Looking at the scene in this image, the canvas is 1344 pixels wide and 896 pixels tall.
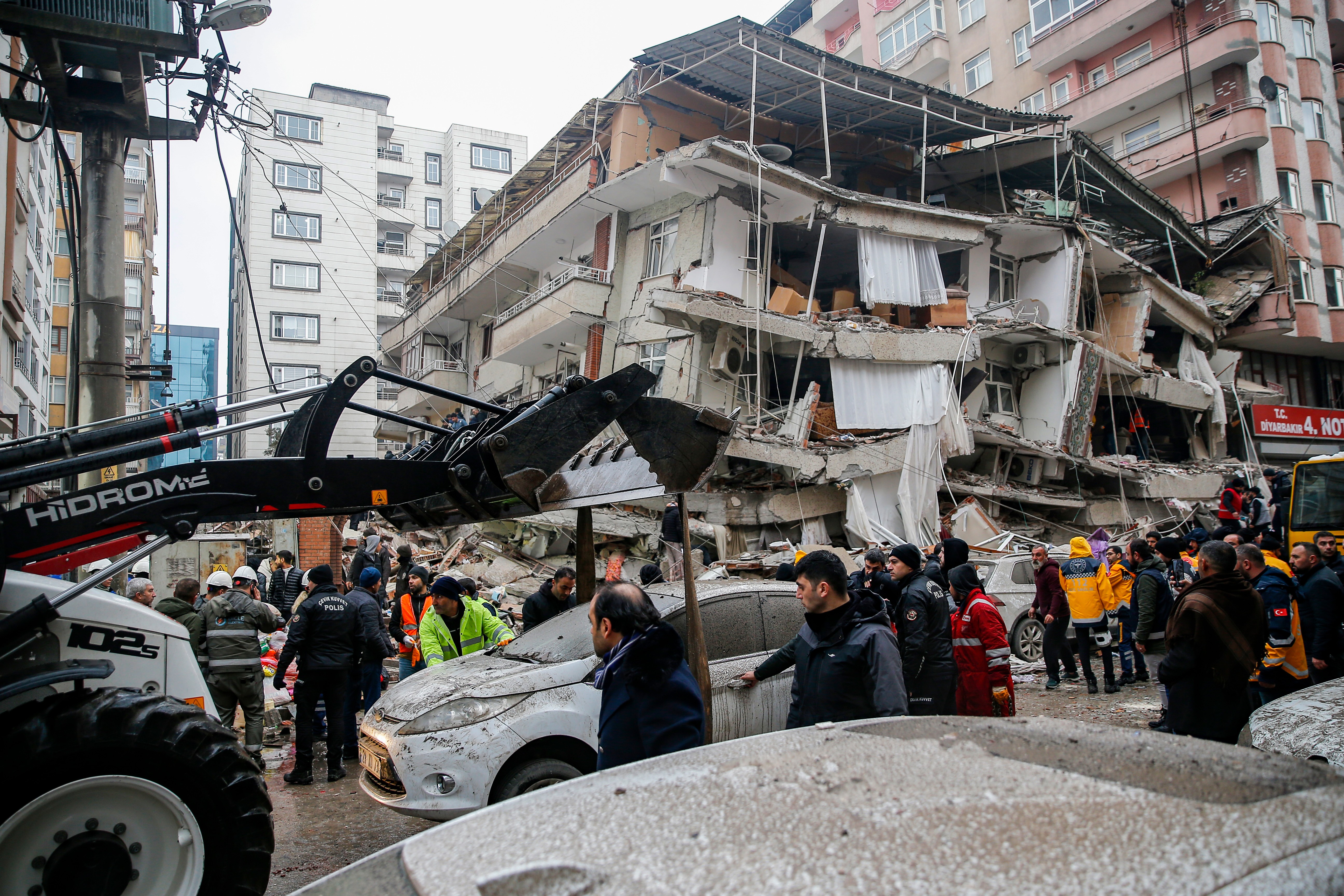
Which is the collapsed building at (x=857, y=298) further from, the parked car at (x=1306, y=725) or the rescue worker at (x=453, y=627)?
the parked car at (x=1306, y=725)

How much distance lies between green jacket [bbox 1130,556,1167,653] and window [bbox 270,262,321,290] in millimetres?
37358

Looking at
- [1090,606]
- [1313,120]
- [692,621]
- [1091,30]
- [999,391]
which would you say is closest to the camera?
[692,621]

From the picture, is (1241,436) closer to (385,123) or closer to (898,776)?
(898,776)

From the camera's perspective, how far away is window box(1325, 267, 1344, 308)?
3067 cm

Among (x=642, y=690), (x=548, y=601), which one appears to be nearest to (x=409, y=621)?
(x=548, y=601)

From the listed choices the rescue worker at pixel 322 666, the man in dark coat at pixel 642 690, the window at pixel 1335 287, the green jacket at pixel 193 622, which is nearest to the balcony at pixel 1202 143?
the window at pixel 1335 287

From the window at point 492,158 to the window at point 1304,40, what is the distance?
36.0 metres

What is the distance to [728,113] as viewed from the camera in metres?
23.1

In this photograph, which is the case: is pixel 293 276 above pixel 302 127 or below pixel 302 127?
below

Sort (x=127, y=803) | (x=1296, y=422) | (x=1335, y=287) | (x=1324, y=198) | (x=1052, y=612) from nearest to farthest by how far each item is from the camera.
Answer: (x=127, y=803) → (x=1052, y=612) → (x=1296, y=422) → (x=1335, y=287) → (x=1324, y=198)

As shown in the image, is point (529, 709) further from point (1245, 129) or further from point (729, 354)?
point (1245, 129)

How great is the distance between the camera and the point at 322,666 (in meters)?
7.02

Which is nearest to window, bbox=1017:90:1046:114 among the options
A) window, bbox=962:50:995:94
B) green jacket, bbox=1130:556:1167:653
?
window, bbox=962:50:995:94

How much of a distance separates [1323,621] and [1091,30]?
33679mm
